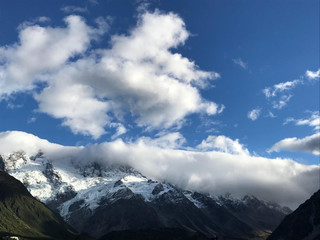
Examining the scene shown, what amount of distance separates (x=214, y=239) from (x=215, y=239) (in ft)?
3.09

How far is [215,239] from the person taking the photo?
382 feet

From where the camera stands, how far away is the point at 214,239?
4552 inches
